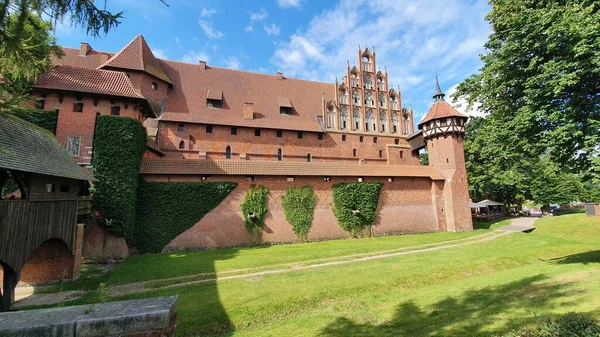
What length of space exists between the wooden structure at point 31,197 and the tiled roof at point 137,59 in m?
11.7

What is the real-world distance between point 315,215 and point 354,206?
283cm

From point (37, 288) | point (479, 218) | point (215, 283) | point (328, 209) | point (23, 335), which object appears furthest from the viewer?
point (479, 218)

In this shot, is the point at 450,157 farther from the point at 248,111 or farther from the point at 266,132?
the point at 248,111

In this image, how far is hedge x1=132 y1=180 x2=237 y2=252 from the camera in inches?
593

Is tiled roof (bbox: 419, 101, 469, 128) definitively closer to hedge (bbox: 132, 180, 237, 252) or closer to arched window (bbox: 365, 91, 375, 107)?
arched window (bbox: 365, 91, 375, 107)

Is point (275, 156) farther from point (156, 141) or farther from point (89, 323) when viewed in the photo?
point (89, 323)

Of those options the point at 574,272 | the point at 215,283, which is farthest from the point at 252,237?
the point at 574,272

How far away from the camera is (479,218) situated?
30.3 metres

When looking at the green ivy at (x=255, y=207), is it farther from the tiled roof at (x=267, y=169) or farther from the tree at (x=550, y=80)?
the tree at (x=550, y=80)

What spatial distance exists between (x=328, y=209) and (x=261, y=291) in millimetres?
10844

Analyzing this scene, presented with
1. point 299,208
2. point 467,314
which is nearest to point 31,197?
point 299,208

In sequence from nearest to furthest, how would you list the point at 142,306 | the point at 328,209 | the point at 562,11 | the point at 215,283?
1. the point at 142,306
2. the point at 562,11
3. the point at 215,283
4. the point at 328,209

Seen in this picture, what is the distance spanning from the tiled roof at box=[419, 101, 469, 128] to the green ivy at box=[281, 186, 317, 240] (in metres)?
13.1

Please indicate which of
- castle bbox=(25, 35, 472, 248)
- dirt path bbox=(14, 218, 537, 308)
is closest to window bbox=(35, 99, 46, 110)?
castle bbox=(25, 35, 472, 248)
